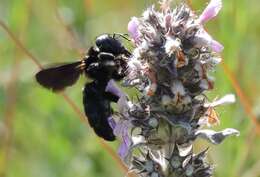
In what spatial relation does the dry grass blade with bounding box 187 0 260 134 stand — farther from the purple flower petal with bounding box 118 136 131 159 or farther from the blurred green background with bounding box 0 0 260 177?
the purple flower petal with bounding box 118 136 131 159

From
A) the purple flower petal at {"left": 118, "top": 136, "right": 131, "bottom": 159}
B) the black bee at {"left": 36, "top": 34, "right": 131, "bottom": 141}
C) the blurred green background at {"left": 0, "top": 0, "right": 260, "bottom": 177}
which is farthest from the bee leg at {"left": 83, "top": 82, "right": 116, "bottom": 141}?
the blurred green background at {"left": 0, "top": 0, "right": 260, "bottom": 177}

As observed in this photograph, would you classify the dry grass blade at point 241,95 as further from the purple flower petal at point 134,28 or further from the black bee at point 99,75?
the purple flower petal at point 134,28

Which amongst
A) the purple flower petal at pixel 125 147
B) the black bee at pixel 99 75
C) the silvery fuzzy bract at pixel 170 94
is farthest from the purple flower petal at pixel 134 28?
the purple flower petal at pixel 125 147

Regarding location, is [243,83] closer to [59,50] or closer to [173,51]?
[59,50]

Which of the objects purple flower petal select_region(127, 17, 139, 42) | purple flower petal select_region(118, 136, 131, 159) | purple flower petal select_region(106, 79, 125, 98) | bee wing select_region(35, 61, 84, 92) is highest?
bee wing select_region(35, 61, 84, 92)

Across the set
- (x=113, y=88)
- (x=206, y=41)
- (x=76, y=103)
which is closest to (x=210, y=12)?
(x=206, y=41)

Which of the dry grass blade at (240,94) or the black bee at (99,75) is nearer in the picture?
the black bee at (99,75)
